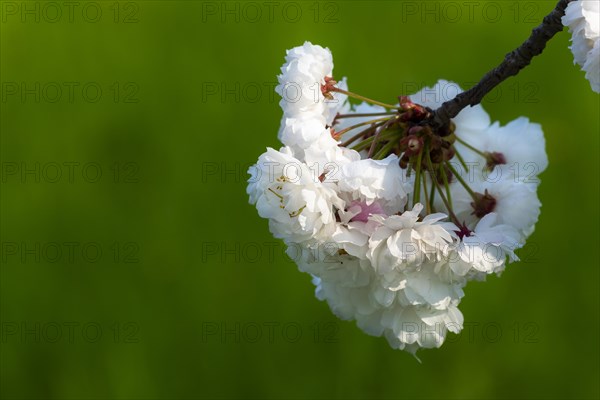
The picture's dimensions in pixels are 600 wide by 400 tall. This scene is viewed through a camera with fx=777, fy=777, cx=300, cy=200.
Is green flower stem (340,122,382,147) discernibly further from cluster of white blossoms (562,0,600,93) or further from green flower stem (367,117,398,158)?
cluster of white blossoms (562,0,600,93)

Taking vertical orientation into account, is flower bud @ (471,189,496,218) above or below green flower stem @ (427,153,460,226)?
above

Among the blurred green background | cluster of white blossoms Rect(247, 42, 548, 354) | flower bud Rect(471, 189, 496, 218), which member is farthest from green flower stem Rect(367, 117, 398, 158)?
the blurred green background

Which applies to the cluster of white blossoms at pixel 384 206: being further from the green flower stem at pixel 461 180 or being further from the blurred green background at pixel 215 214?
the blurred green background at pixel 215 214

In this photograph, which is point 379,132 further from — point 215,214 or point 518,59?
point 215,214

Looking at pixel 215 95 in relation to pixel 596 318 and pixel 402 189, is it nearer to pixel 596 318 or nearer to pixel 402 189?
pixel 596 318

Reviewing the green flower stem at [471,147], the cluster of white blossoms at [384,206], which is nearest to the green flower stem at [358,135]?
the cluster of white blossoms at [384,206]
